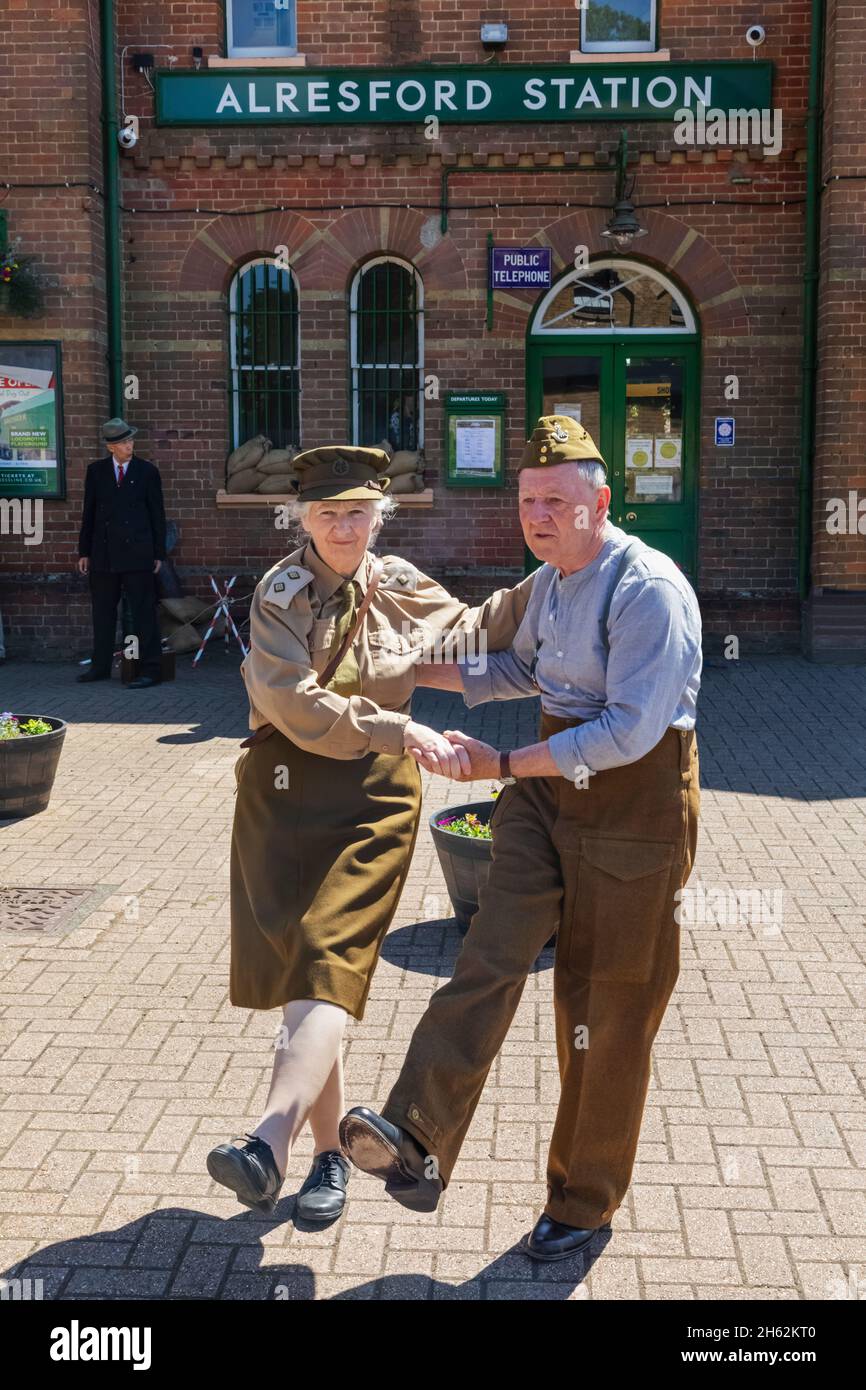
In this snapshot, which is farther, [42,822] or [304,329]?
[304,329]

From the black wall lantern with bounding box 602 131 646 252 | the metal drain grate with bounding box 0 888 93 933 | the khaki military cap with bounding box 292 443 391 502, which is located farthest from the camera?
the black wall lantern with bounding box 602 131 646 252

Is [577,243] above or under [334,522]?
above

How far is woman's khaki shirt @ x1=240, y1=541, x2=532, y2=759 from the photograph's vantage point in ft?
12.4

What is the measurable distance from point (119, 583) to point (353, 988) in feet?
32.7

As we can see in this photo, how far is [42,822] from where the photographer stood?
→ 27.3 feet

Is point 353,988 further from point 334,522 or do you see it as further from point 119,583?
point 119,583

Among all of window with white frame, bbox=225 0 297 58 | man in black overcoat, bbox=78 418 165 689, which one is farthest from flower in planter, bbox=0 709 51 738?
window with white frame, bbox=225 0 297 58

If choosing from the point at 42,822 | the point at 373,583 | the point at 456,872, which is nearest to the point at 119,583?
the point at 42,822

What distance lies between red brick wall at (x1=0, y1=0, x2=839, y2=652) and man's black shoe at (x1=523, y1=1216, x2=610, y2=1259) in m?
10.8

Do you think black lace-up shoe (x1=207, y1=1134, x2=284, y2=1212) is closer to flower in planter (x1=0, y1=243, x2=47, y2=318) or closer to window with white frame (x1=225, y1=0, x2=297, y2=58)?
flower in planter (x1=0, y1=243, x2=47, y2=318)

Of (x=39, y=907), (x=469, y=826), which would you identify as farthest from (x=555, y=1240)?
(x=39, y=907)

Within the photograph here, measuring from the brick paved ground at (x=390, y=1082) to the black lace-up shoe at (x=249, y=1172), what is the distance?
304mm

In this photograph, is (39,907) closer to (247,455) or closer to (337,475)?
(337,475)

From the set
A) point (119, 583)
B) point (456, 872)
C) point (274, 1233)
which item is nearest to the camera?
point (274, 1233)
